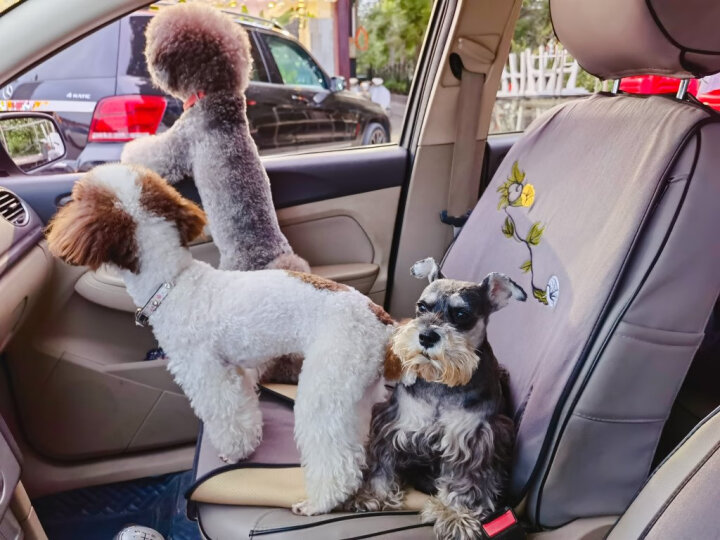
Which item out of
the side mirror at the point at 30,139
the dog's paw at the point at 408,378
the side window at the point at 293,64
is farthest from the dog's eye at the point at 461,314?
the side window at the point at 293,64

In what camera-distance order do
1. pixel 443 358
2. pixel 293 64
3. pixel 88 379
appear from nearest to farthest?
pixel 443 358 → pixel 88 379 → pixel 293 64

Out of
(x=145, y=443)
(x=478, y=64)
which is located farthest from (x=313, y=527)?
(x=478, y=64)

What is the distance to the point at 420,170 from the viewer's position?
2557 millimetres

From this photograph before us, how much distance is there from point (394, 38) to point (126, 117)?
1423 mm

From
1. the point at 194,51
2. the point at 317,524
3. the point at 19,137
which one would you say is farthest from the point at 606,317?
the point at 19,137

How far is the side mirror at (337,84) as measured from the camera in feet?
11.8

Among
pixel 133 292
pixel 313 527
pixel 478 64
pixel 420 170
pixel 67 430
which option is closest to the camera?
pixel 313 527

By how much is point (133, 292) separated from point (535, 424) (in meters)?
1.07

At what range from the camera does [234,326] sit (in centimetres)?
147

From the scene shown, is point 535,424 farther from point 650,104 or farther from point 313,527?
point 650,104

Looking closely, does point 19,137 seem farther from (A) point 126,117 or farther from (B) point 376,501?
(B) point 376,501

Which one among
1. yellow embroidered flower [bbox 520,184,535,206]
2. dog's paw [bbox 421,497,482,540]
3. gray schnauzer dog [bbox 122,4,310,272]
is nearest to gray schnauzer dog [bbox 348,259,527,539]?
dog's paw [bbox 421,497,482,540]

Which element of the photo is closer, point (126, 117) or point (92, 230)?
point (92, 230)

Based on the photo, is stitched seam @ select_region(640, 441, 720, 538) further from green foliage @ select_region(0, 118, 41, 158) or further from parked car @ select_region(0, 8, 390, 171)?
green foliage @ select_region(0, 118, 41, 158)
